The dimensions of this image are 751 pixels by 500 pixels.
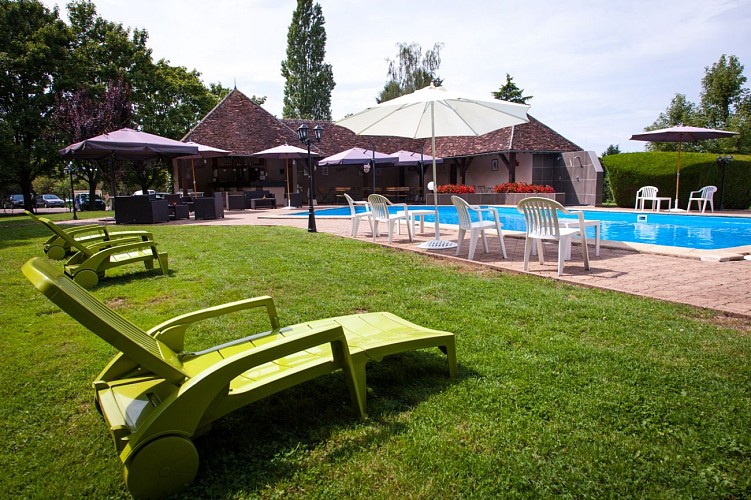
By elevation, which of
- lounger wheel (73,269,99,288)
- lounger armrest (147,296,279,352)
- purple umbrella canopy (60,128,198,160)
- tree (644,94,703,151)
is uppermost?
tree (644,94,703,151)

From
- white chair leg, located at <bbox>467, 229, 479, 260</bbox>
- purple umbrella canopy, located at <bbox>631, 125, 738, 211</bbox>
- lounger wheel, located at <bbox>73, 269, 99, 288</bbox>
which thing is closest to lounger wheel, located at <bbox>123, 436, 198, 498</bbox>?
lounger wheel, located at <bbox>73, 269, 99, 288</bbox>

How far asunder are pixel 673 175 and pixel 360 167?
15934 millimetres

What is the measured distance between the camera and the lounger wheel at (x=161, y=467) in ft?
5.66

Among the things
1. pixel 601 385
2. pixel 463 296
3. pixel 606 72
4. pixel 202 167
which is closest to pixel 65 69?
pixel 202 167

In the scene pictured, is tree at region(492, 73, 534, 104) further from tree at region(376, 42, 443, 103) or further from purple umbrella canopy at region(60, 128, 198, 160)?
purple umbrella canopy at region(60, 128, 198, 160)

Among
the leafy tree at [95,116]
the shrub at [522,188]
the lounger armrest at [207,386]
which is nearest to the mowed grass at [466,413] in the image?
the lounger armrest at [207,386]

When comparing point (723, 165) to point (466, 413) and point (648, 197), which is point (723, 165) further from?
point (466, 413)

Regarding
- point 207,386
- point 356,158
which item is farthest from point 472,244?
point 356,158

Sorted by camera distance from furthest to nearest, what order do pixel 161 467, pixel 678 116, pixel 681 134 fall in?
pixel 678 116
pixel 681 134
pixel 161 467

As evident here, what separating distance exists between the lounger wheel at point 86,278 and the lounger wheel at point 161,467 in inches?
158

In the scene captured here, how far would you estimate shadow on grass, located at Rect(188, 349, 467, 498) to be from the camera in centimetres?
190

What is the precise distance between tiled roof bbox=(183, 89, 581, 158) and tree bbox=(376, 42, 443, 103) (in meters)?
12.9

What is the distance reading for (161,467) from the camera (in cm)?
177

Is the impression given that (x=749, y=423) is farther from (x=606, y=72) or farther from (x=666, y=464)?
(x=606, y=72)
